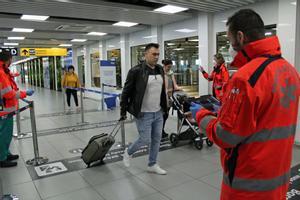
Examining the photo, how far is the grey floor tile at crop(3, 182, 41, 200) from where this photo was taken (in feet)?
9.86

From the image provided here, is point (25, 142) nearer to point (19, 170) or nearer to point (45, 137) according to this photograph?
point (45, 137)

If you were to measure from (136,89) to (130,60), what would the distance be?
7048mm

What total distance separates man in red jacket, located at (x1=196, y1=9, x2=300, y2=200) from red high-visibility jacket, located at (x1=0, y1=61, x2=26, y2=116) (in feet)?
11.5

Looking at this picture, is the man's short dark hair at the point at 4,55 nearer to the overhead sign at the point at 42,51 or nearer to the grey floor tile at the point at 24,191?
the grey floor tile at the point at 24,191

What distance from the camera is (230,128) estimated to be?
3.74ft

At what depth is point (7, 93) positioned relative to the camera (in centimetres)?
387

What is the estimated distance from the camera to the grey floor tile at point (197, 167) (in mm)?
3613

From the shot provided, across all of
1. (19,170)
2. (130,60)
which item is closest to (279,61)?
(19,170)

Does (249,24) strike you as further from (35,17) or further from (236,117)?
(35,17)

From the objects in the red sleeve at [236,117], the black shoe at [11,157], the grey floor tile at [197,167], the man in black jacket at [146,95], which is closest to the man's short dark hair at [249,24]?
the red sleeve at [236,117]

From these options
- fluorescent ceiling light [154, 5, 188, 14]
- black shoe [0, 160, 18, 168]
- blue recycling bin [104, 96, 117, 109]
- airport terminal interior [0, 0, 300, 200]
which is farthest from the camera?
blue recycling bin [104, 96, 117, 109]

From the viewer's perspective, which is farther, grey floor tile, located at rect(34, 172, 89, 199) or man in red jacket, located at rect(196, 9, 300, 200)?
grey floor tile, located at rect(34, 172, 89, 199)

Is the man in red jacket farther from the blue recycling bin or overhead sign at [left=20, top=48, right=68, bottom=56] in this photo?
overhead sign at [left=20, top=48, right=68, bottom=56]

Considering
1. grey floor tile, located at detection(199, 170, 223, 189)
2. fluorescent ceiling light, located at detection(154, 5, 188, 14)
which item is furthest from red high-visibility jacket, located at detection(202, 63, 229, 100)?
grey floor tile, located at detection(199, 170, 223, 189)
